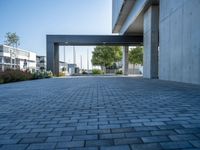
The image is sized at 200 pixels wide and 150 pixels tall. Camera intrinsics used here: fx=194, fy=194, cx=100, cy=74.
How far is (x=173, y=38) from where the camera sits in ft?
38.9

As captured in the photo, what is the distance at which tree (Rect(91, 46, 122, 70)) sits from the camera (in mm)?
41375

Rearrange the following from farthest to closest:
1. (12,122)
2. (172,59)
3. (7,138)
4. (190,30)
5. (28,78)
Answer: (28,78) < (172,59) < (190,30) < (12,122) < (7,138)

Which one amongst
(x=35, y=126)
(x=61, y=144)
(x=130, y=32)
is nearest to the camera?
(x=61, y=144)

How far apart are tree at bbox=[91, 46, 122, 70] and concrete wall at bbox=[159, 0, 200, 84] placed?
27458mm

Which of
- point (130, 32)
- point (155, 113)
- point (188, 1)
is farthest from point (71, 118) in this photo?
point (130, 32)

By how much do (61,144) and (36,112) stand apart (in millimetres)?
2122

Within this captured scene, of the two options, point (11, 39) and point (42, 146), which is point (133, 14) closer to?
point (42, 146)

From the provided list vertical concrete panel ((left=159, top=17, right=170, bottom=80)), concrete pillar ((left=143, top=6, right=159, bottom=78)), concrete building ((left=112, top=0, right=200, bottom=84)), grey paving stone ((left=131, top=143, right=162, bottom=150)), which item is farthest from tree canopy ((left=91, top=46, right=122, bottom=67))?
grey paving stone ((left=131, top=143, right=162, bottom=150))

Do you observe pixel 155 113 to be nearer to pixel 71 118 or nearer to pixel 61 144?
pixel 71 118

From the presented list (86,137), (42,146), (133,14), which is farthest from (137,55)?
(42,146)

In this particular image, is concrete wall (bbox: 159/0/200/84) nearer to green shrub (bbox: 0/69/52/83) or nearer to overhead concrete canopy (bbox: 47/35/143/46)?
green shrub (bbox: 0/69/52/83)

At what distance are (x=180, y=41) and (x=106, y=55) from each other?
30.9 meters

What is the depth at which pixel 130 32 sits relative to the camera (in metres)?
27.1

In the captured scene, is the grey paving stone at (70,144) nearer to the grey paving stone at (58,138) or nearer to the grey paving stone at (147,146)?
the grey paving stone at (58,138)
